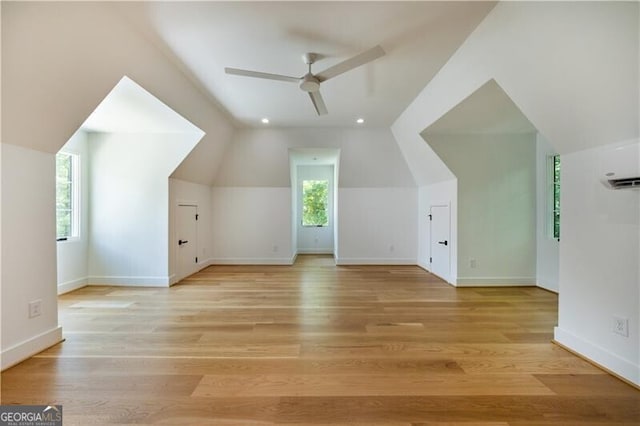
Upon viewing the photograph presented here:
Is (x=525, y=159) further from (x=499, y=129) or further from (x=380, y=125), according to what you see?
(x=380, y=125)

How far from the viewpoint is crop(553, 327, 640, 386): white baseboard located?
1.84 m

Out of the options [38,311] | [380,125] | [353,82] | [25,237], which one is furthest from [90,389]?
[380,125]

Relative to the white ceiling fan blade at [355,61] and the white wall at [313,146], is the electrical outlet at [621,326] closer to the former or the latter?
the white ceiling fan blade at [355,61]

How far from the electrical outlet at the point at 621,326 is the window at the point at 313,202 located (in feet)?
20.8

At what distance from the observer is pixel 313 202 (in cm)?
803

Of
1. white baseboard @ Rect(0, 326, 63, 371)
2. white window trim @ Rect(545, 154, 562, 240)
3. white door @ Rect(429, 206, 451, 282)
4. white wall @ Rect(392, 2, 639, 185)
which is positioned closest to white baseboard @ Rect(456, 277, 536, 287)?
white door @ Rect(429, 206, 451, 282)

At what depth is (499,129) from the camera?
402 centimetres

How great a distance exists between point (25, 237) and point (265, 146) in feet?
12.1

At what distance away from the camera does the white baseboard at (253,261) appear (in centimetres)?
596

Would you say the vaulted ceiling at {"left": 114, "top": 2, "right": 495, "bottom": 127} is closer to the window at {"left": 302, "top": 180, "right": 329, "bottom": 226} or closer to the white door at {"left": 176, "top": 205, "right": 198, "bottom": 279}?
the white door at {"left": 176, "top": 205, "right": 198, "bottom": 279}

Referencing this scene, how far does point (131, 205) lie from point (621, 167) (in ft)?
18.0

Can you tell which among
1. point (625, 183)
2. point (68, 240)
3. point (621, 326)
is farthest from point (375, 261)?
point (68, 240)

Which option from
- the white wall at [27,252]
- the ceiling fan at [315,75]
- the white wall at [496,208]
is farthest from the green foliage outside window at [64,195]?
the white wall at [496,208]

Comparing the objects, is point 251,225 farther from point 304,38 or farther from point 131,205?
point 304,38
